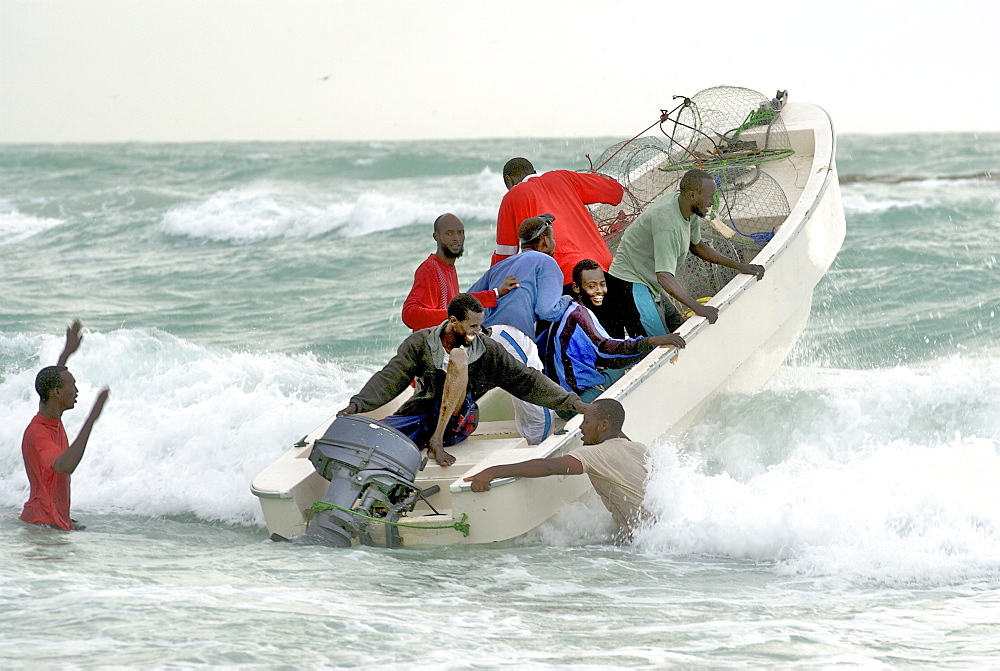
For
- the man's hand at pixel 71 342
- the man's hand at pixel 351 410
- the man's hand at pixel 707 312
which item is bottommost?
the man's hand at pixel 351 410

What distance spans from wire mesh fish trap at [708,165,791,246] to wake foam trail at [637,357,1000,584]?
164cm

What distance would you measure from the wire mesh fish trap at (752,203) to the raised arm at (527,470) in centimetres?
348

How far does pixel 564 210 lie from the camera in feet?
23.2

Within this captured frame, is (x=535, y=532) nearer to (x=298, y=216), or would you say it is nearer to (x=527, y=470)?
(x=527, y=470)

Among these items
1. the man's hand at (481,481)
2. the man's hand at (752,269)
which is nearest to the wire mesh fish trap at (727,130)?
the man's hand at (752,269)

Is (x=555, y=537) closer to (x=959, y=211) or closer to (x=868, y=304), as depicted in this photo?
(x=868, y=304)

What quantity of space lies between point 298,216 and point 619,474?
1809 cm

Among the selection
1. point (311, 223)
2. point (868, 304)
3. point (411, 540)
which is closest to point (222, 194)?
point (311, 223)

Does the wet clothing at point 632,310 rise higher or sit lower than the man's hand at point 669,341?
higher

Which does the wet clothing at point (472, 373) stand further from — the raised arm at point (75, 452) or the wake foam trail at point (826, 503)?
the raised arm at point (75, 452)

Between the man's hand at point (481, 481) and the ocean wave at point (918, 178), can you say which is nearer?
the man's hand at point (481, 481)

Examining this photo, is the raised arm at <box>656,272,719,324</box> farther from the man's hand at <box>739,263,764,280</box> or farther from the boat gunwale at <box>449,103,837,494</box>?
the man's hand at <box>739,263,764,280</box>

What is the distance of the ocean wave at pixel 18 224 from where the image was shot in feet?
75.4

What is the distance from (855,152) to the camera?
34781 millimetres
